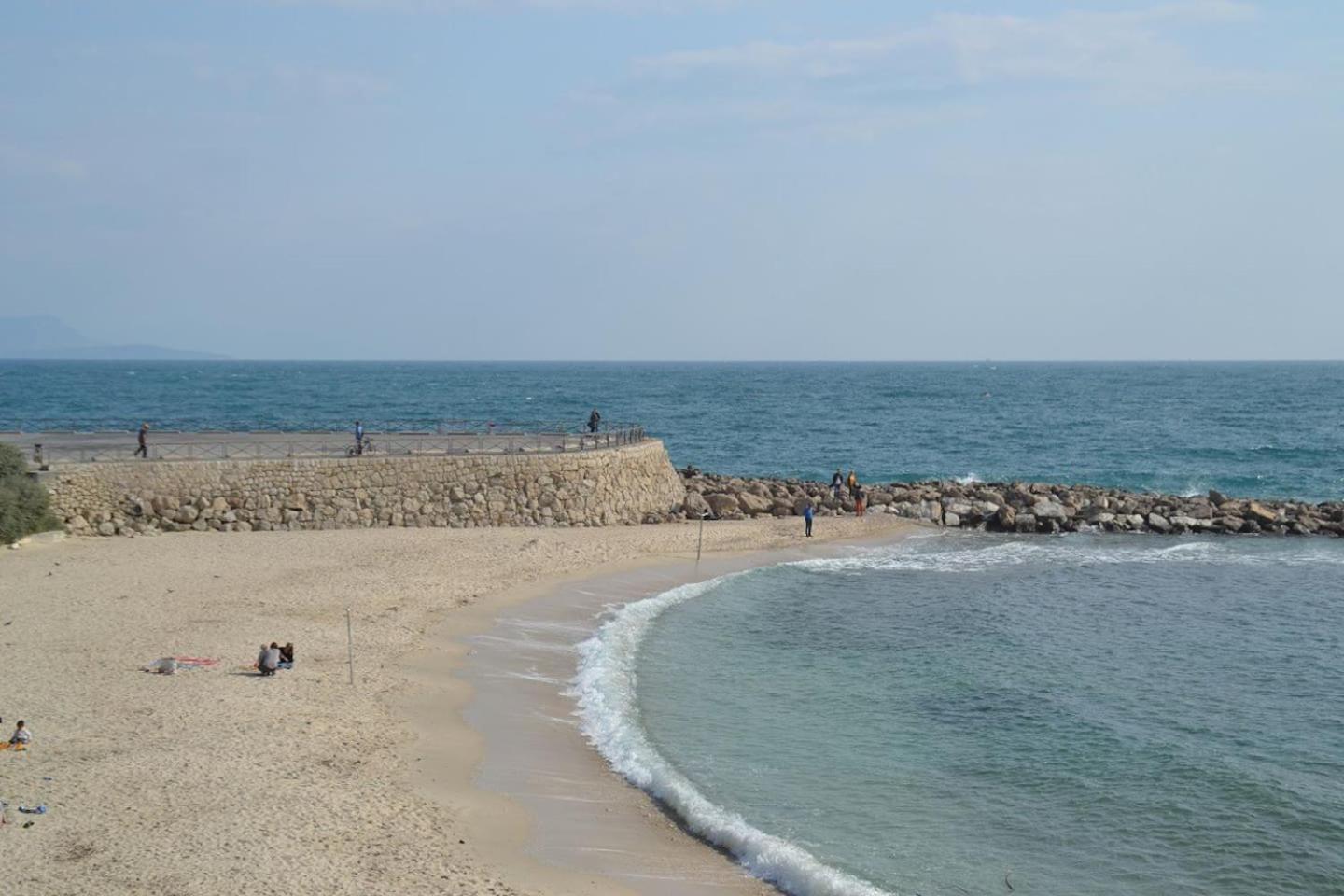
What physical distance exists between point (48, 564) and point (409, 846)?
684 inches

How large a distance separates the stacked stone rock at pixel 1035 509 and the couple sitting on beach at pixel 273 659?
64.8 feet

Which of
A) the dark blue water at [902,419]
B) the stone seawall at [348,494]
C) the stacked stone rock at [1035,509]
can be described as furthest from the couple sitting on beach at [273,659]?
the dark blue water at [902,419]

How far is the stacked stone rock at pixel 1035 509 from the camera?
3884 cm

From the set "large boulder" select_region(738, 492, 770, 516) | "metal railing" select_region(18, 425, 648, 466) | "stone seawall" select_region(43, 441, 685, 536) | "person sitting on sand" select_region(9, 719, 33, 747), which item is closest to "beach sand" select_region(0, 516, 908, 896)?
"person sitting on sand" select_region(9, 719, 33, 747)

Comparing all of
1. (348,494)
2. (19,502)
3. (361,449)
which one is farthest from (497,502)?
(19,502)

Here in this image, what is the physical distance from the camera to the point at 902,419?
89.5 metres

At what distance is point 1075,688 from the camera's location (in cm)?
1975

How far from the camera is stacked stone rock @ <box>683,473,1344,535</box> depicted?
3884 centimetres

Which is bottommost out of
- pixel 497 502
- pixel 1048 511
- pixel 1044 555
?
pixel 1044 555

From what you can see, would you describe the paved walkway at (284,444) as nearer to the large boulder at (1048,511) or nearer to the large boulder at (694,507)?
the large boulder at (694,507)

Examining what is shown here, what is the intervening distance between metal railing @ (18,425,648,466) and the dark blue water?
371 cm

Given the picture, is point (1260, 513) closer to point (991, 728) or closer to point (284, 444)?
point (991, 728)

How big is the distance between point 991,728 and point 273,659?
11.0 metres

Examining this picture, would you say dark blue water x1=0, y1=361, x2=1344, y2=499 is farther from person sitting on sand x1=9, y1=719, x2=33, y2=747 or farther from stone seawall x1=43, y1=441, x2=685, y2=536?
person sitting on sand x1=9, y1=719, x2=33, y2=747
